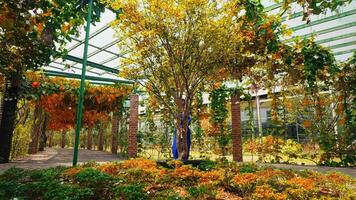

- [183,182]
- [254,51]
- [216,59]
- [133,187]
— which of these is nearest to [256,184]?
[183,182]

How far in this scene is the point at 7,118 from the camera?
23.6ft

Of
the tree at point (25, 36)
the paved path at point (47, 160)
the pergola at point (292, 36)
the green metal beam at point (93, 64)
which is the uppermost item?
the pergola at point (292, 36)

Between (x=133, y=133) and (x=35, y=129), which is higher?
(x=35, y=129)

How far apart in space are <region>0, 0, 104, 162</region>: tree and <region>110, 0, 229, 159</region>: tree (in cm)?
142

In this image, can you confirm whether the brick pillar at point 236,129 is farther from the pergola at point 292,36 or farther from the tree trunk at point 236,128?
the pergola at point 292,36

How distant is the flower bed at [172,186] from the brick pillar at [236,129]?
4095 mm

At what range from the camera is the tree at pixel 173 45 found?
492 centimetres

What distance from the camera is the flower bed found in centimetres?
310

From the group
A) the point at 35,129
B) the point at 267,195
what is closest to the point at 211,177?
the point at 267,195

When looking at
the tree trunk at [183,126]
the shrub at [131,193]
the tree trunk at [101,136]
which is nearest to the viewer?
the shrub at [131,193]

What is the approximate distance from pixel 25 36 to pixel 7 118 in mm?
4569

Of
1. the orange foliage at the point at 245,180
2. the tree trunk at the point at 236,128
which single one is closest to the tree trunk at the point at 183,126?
the orange foliage at the point at 245,180

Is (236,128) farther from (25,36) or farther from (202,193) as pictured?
(25,36)

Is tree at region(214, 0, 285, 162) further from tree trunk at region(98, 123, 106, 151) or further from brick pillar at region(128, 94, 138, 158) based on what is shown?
tree trunk at region(98, 123, 106, 151)
